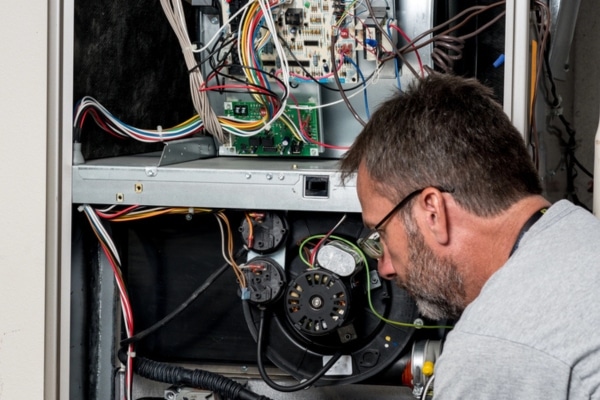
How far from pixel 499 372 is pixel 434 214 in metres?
0.32

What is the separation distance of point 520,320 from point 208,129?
97 centimetres

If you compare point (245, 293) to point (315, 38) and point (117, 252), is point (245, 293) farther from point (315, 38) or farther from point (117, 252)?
point (315, 38)

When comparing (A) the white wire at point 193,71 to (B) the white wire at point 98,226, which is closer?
(B) the white wire at point 98,226

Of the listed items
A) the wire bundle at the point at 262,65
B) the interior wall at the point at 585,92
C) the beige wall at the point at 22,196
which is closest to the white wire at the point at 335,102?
the wire bundle at the point at 262,65

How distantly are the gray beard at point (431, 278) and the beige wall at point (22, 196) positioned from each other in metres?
0.69

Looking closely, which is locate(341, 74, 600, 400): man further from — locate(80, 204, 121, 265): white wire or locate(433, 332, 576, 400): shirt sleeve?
locate(80, 204, 121, 265): white wire

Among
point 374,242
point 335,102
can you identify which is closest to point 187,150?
point 335,102

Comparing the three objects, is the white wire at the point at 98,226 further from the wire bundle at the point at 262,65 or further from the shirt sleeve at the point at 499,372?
the shirt sleeve at the point at 499,372

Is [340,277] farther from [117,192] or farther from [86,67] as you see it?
[86,67]

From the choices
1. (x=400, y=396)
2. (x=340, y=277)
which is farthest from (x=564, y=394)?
(x=400, y=396)

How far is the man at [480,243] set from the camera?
40.9 inches

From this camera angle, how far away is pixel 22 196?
61.8 inches

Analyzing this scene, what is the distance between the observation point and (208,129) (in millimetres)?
1843

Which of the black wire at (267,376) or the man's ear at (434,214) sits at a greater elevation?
the man's ear at (434,214)
